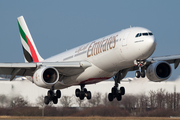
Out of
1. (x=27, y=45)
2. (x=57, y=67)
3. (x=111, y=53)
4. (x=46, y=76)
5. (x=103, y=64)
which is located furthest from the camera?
(x=27, y=45)

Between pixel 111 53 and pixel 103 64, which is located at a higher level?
pixel 111 53

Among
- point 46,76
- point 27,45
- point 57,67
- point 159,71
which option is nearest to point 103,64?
point 57,67

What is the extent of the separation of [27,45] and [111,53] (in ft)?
57.2

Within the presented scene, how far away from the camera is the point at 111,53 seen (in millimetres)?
29047

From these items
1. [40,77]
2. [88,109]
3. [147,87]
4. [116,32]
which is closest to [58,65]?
[40,77]

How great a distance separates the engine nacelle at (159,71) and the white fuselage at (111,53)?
3.37 m

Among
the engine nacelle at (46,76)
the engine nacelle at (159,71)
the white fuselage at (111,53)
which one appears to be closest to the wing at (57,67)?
the white fuselage at (111,53)

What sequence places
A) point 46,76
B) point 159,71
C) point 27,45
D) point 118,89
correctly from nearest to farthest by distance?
1. point 46,76
2. point 159,71
3. point 118,89
4. point 27,45

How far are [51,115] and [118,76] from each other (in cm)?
1226

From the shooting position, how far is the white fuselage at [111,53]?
2697 cm

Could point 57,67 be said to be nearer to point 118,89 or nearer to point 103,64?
point 103,64

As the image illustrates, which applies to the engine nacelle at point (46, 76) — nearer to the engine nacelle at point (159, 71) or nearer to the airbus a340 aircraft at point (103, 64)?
the airbus a340 aircraft at point (103, 64)

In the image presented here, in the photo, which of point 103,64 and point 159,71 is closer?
point 103,64

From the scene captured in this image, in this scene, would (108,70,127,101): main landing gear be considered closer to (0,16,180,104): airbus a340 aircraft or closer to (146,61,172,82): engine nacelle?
(0,16,180,104): airbus a340 aircraft
